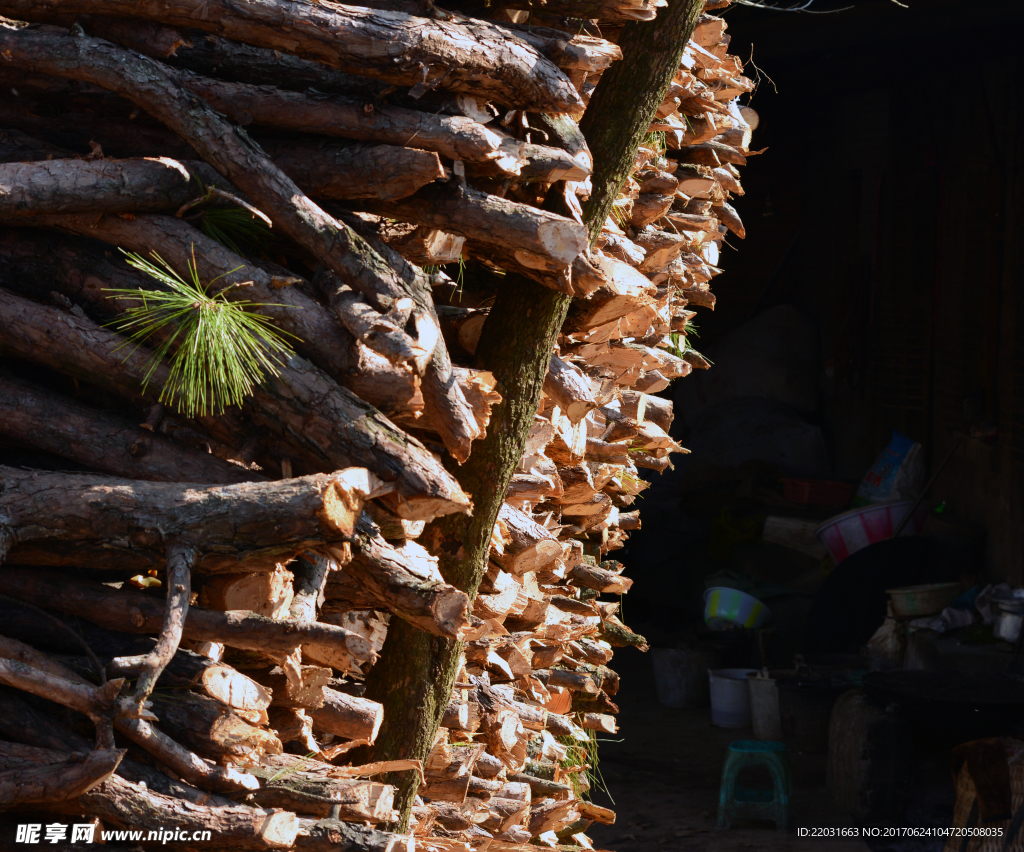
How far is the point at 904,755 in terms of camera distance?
5492mm

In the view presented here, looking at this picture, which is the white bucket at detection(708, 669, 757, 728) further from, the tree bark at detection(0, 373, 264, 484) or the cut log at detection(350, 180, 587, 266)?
the tree bark at detection(0, 373, 264, 484)

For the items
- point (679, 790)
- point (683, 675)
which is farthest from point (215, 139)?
point (683, 675)

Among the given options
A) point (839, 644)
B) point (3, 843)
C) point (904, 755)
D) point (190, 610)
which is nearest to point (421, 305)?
point (190, 610)

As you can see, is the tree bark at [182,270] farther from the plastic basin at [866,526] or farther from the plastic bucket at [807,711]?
the plastic basin at [866,526]

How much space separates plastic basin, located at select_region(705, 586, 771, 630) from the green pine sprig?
6.87m

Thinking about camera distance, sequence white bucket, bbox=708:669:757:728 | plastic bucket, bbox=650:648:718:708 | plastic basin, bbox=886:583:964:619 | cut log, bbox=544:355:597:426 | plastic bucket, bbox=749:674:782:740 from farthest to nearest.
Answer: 1. plastic bucket, bbox=650:648:718:708
2. white bucket, bbox=708:669:757:728
3. plastic bucket, bbox=749:674:782:740
4. plastic basin, bbox=886:583:964:619
5. cut log, bbox=544:355:597:426

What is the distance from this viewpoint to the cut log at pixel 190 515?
166 centimetres

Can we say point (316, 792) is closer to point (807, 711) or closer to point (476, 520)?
point (476, 520)

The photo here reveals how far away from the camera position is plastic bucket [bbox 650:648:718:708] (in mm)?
7773

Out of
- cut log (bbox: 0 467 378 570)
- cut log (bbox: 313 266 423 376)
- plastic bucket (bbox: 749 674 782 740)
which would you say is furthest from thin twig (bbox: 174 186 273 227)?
plastic bucket (bbox: 749 674 782 740)

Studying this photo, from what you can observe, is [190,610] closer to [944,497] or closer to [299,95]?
[299,95]

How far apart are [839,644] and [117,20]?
7045 millimetres

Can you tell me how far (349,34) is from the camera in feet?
6.17

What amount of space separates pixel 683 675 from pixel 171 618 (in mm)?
6636
